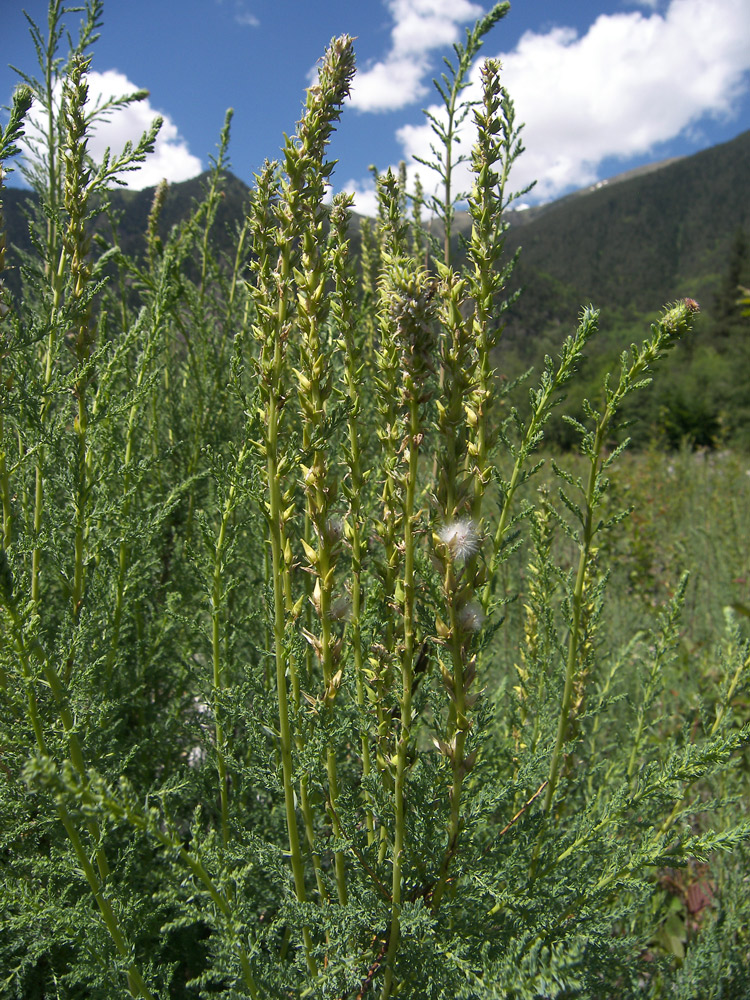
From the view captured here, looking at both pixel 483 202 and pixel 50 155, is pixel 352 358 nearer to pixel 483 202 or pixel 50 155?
pixel 483 202

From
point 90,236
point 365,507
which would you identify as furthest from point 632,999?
point 90,236

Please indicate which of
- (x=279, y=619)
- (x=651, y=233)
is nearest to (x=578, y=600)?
(x=279, y=619)

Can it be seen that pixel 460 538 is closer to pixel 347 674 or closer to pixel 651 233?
pixel 347 674

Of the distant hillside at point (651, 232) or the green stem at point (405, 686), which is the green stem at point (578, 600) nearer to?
the green stem at point (405, 686)

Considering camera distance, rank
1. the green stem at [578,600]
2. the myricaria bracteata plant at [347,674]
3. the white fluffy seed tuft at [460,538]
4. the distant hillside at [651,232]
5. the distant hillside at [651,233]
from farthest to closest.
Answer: the distant hillside at [651,232] → the distant hillside at [651,233] → the green stem at [578,600] → the myricaria bracteata plant at [347,674] → the white fluffy seed tuft at [460,538]

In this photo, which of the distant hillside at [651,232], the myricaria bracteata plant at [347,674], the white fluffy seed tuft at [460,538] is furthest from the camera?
the distant hillside at [651,232]

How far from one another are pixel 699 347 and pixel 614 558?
124 feet

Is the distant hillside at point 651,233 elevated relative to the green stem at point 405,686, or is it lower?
elevated

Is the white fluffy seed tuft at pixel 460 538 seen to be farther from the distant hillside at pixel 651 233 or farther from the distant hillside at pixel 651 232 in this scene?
the distant hillside at pixel 651 232

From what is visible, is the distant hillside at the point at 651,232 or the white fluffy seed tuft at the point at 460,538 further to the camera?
the distant hillside at the point at 651,232

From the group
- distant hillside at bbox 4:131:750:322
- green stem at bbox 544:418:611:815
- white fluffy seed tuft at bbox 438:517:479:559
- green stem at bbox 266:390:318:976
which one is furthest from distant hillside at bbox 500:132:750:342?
white fluffy seed tuft at bbox 438:517:479:559

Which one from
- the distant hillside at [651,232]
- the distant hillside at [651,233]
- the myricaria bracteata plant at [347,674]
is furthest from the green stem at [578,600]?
the distant hillside at [651,232]

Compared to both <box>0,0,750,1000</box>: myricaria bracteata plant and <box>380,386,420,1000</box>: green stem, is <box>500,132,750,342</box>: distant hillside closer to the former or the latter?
<box>0,0,750,1000</box>: myricaria bracteata plant

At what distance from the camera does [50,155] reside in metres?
2.42
